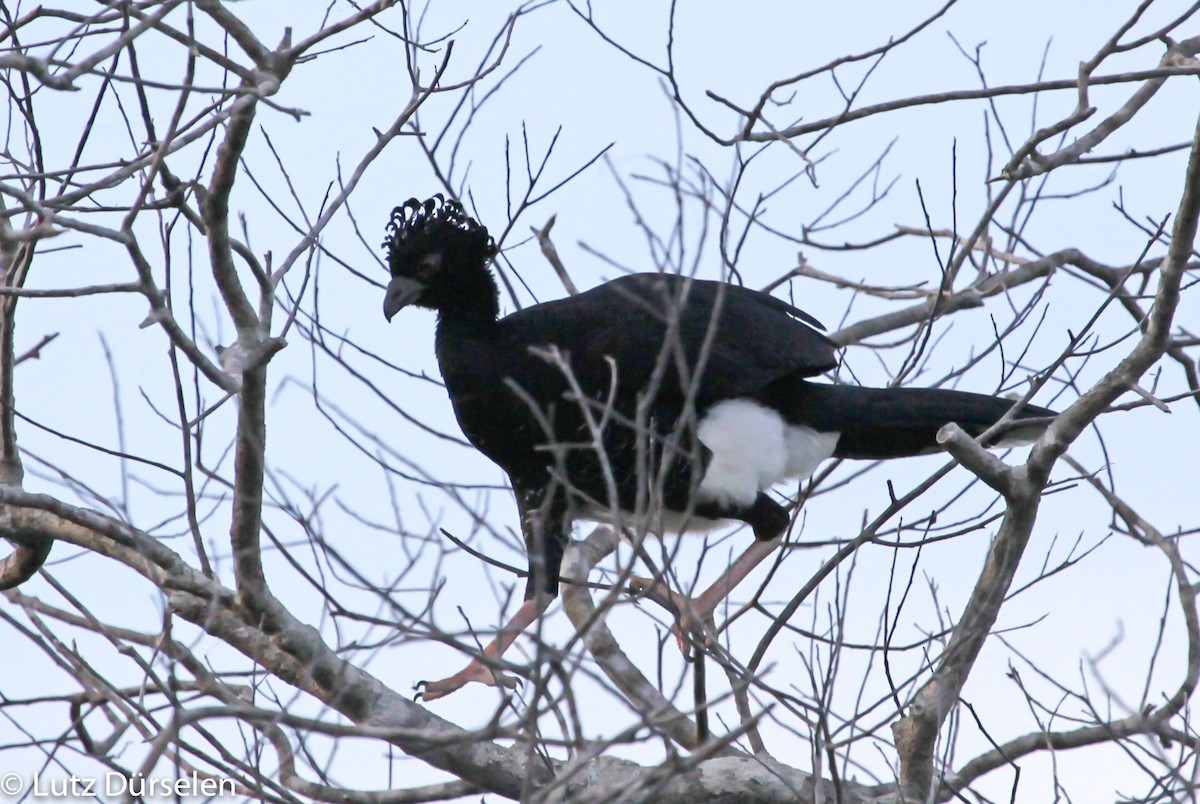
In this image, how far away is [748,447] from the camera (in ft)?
16.0

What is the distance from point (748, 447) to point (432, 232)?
1.39 m

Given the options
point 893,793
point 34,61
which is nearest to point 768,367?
point 893,793

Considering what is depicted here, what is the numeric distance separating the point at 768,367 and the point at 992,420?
79 cm

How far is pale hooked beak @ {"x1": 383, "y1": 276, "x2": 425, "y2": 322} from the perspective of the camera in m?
4.76

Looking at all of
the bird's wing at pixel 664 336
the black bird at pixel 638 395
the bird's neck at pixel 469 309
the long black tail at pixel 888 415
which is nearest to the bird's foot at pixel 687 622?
the black bird at pixel 638 395

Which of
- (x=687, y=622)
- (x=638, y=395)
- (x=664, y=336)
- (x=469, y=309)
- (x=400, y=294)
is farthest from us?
(x=469, y=309)

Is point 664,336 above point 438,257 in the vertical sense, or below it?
below

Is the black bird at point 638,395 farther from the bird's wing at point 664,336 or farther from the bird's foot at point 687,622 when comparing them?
the bird's foot at point 687,622

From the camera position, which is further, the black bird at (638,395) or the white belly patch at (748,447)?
the white belly patch at (748,447)

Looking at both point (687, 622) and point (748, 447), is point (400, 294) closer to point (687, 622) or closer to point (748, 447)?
point (748, 447)

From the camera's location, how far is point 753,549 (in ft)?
16.4

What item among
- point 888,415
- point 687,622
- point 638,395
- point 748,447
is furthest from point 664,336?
point 687,622

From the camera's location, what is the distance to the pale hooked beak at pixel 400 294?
4758mm

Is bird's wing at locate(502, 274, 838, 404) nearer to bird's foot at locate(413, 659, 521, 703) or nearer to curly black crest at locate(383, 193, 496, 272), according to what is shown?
curly black crest at locate(383, 193, 496, 272)
